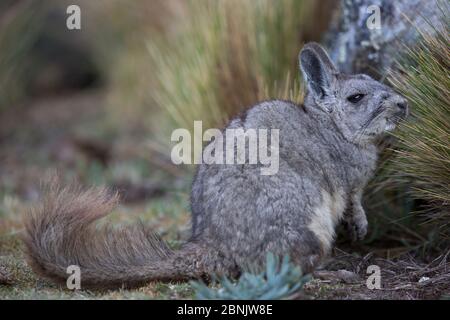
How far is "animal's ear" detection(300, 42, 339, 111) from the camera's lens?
5348 millimetres

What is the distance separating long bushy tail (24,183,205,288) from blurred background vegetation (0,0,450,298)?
4.99 feet

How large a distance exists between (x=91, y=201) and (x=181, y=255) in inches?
27.4

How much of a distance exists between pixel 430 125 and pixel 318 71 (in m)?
0.96

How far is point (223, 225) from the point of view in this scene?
4.63m

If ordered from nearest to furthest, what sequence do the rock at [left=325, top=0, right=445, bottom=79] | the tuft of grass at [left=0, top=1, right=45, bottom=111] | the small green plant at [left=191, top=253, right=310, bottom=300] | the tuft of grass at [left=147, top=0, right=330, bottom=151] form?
1. the small green plant at [left=191, top=253, right=310, bottom=300]
2. the rock at [left=325, top=0, right=445, bottom=79]
3. the tuft of grass at [left=147, top=0, right=330, bottom=151]
4. the tuft of grass at [left=0, top=1, right=45, bottom=111]

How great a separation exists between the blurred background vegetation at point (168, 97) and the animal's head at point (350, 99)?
6.6 inches

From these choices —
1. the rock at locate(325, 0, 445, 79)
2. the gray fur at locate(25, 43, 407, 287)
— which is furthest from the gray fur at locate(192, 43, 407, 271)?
the rock at locate(325, 0, 445, 79)

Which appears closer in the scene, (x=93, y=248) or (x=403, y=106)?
(x=93, y=248)

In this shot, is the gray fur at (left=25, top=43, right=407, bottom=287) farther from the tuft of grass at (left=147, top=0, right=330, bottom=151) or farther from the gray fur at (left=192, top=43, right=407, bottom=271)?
the tuft of grass at (left=147, top=0, right=330, bottom=151)

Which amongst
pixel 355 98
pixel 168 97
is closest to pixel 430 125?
pixel 355 98

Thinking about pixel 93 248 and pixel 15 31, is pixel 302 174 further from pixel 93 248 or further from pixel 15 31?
pixel 15 31

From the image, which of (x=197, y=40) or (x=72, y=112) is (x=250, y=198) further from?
(x=72, y=112)
